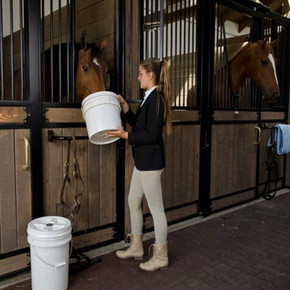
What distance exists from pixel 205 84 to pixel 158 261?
1.91 meters

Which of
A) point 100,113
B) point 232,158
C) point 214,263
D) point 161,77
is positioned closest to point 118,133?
point 100,113

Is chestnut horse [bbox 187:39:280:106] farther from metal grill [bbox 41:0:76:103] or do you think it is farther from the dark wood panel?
metal grill [bbox 41:0:76:103]

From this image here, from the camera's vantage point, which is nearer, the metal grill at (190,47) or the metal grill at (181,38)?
the metal grill at (190,47)

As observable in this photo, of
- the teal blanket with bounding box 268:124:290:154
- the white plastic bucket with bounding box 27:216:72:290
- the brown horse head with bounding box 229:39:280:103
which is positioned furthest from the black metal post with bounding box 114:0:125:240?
the teal blanket with bounding box 268:124:290:154

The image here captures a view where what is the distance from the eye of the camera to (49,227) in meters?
1.85

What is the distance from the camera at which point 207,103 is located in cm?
337

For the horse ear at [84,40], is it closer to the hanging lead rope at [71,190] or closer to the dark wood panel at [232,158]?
the hanging lead rope at [71,190]

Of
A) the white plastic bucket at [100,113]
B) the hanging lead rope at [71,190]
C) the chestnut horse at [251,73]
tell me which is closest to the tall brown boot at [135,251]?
the hanging lead rope at [71,190]

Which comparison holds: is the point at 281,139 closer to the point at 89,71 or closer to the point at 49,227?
the point at 89,71

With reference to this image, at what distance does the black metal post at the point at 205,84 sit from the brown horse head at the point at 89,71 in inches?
49.9

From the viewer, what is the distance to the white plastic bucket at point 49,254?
5.81 ft

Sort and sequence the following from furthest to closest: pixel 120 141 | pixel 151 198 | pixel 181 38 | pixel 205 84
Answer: pixel 205 84 < pixel 181 38 < pixel 120 141 < pixel 151 198

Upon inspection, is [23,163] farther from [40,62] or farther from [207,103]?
[207,103]

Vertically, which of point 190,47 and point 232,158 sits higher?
point 190,47
